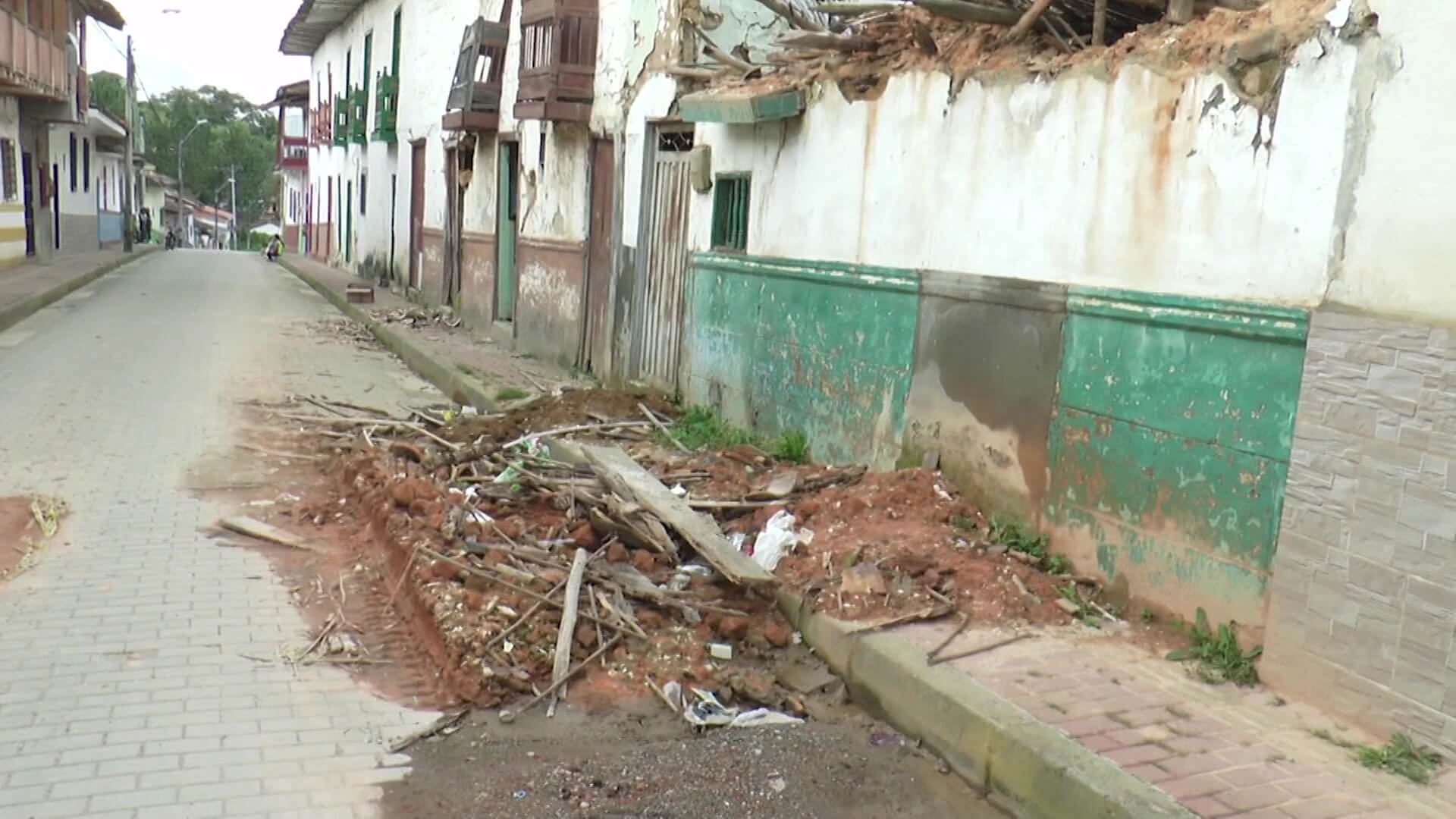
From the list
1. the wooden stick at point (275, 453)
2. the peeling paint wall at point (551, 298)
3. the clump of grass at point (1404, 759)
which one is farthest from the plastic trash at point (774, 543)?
the peeling paint wall at point (551, 298)

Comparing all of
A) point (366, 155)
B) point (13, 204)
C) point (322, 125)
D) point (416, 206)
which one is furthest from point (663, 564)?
point (322, 125)

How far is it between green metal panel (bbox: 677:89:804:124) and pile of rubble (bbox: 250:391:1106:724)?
226cm

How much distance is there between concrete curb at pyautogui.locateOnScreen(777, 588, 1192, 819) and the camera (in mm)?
3672

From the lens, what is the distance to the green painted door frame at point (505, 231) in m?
16.2

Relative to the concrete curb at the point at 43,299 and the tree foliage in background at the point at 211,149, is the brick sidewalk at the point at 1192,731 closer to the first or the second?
the concrete curb at the point at 43,299

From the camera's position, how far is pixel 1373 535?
4.00 m

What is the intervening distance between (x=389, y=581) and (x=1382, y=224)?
16.1 feet

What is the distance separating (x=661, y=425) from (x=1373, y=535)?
5.84m

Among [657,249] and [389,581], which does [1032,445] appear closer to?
[389,581]

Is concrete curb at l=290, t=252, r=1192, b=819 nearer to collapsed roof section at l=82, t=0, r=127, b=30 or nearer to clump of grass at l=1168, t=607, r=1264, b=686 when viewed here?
clump of grass at l=1168, t=607, r=1264, b=686

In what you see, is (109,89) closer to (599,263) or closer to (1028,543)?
(599,263)

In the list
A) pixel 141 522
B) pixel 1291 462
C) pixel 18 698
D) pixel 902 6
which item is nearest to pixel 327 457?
pixel 141 522

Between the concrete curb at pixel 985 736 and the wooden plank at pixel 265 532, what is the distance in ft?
11.1

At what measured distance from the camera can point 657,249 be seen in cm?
1062
